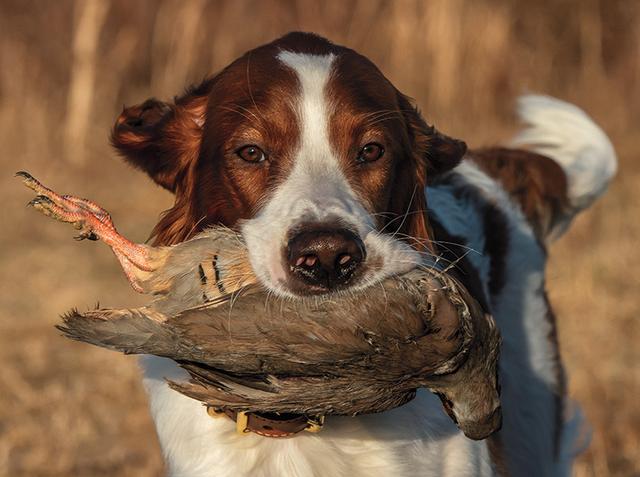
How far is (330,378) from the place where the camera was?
2801mm

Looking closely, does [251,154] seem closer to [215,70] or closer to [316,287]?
[316,287]

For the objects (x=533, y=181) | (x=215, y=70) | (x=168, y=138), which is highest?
(x=168, y=138)

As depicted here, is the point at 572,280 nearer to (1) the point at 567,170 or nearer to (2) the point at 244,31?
(1) the point at 567,170

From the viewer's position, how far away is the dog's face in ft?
9.51

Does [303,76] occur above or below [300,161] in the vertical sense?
above

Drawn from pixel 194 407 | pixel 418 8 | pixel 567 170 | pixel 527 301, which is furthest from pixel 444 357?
pixel 418 8

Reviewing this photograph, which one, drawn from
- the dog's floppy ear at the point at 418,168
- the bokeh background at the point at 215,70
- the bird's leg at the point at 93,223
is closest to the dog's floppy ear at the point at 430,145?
the dog's floppy ear at the point at 418,168

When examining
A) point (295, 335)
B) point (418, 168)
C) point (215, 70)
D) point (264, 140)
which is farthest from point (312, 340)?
point (215, 70)

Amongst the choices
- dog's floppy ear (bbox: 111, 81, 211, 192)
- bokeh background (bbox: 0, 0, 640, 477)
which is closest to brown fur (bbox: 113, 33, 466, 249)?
dog's floppy ear (bbox: 111, 81, 211, 192)

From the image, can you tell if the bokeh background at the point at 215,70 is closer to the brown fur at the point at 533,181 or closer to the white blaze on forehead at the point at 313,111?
the brown fur at the point at 533,181

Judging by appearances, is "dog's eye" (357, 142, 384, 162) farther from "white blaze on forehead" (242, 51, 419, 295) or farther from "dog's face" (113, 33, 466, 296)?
"white blaze on forehead" (242, 51, 419, 295)

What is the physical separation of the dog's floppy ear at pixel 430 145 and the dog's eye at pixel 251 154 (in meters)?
0.56

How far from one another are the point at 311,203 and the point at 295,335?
44 centimetres

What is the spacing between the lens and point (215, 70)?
11883mm
